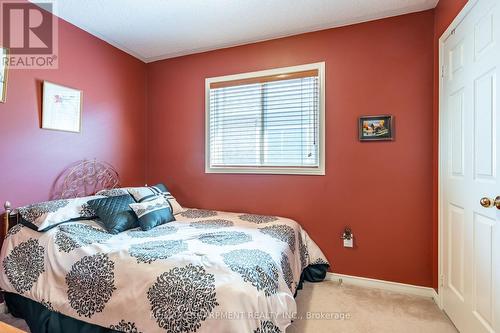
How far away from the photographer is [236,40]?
9.12 feet

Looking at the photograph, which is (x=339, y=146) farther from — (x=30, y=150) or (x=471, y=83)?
(x=30, y=150)

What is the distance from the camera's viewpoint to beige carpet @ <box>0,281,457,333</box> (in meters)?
1.78

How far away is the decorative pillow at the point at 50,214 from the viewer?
182cm

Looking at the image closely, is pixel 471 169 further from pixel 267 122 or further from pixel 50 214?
pixel 50 214

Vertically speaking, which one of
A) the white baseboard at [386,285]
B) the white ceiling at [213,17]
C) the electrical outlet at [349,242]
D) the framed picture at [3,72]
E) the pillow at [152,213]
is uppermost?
the white ceiling at [213,17]

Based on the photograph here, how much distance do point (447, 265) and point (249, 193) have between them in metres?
1.86

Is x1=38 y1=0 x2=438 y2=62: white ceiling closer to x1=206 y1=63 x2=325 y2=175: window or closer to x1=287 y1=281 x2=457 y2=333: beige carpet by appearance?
x1=206 y1=63 x2=325 y2=175: window

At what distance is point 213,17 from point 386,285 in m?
3.02

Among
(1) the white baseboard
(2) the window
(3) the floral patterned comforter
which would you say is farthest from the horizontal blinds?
(1) the white baseboard

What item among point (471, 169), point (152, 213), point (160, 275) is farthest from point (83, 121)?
point (471, 169)

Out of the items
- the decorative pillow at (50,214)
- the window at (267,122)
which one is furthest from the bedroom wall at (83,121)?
the window at (267,122)

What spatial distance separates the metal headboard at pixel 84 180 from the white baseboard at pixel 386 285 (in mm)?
2613

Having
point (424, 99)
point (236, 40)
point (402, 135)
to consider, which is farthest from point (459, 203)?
point (236, 40)

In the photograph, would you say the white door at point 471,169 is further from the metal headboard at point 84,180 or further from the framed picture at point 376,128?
the metal headboard at point 84,180
